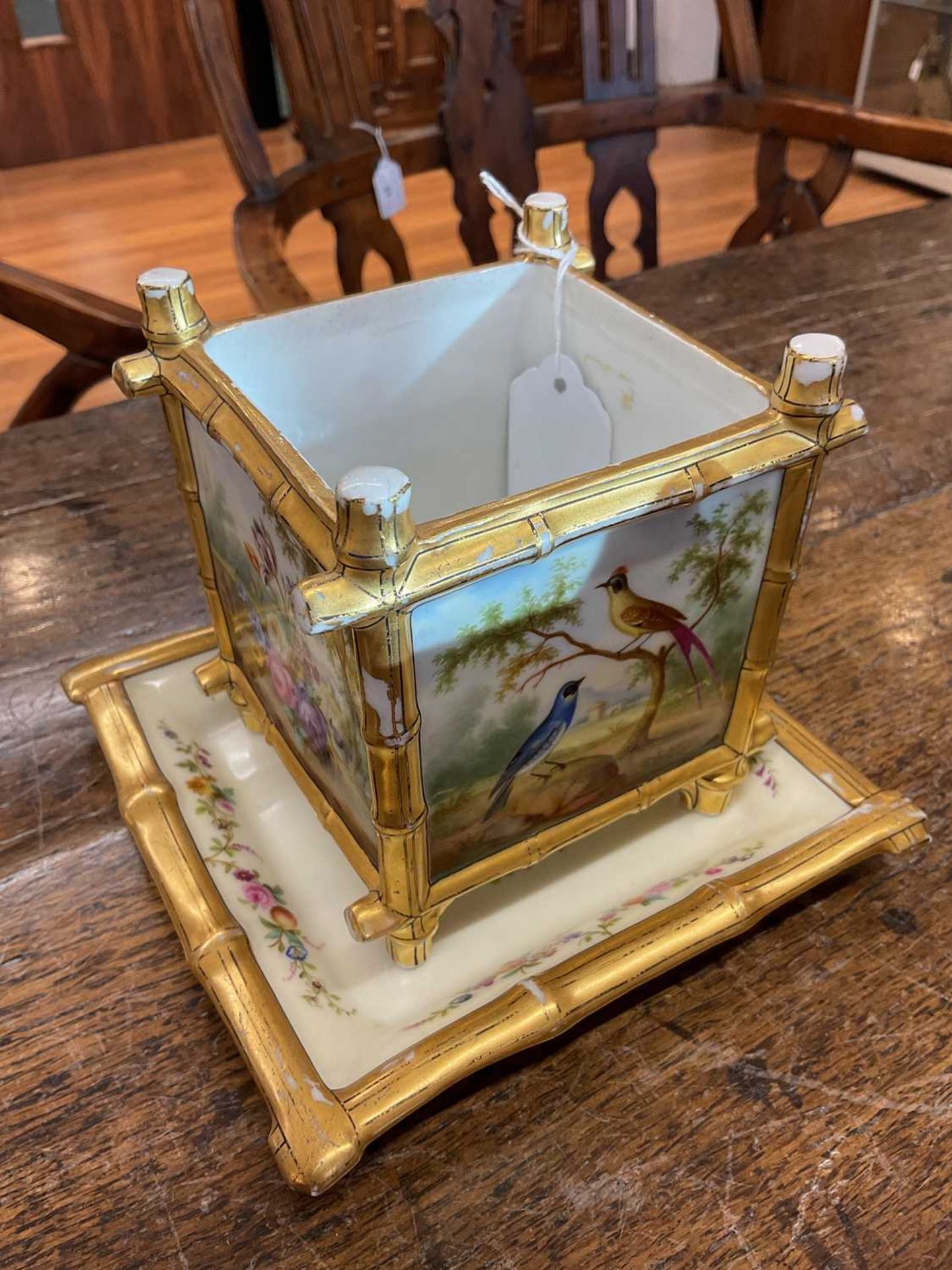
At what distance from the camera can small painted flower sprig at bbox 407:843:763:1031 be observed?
44 centimetres

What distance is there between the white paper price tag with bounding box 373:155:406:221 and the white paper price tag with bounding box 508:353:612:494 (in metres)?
0.65

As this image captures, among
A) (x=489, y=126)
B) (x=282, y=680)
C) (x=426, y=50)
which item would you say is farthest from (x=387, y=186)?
(x=426, y=50)

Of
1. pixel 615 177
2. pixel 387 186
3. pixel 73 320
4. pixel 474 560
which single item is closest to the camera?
pixel 474 560

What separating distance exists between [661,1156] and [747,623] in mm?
221

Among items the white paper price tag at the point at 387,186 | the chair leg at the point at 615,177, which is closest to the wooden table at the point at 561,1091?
the white paper price tag at the point at 387,186

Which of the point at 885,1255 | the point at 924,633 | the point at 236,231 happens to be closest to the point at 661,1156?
the point at 885,1255

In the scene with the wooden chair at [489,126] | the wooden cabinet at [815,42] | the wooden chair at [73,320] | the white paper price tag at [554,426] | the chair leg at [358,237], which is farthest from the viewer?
the wooden cabinet at [815,42]

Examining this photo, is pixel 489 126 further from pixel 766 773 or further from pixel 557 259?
pixel 766 773

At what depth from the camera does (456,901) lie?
0.48m

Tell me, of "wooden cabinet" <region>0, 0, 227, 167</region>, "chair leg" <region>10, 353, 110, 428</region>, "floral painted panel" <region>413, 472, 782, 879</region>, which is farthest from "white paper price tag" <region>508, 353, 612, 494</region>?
"wooden cabinet" <region>0, 0, 227, 167</region>

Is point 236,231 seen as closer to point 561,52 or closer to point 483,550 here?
point 483,550

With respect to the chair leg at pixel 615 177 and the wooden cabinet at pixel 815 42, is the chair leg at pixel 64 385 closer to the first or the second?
the chair leg at pixel 615 177

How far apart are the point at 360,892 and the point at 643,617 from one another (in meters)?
0.20

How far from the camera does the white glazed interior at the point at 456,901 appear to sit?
436 millimetres
